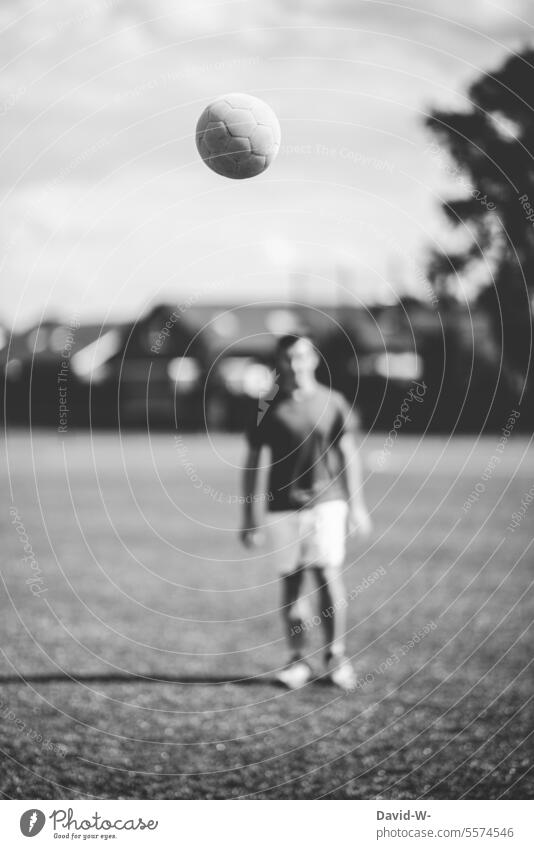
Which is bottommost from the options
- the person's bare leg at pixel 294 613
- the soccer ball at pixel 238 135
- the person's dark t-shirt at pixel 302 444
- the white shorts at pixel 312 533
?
the person's bare leg at pixel 294 613

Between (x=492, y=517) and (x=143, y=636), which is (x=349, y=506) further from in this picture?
(x=492, y=517)

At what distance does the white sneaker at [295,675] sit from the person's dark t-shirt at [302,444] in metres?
1.26

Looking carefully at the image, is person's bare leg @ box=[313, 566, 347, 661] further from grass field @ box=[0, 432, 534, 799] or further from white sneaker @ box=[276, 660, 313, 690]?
grass field @ box=[0, 432, 534, 799]

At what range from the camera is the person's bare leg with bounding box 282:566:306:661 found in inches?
273

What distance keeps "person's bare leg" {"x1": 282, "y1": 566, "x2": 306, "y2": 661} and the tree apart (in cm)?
376

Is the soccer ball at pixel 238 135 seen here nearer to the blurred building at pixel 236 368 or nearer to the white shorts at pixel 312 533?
the white shorts at pixel 312 533

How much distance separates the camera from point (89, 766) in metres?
5.20

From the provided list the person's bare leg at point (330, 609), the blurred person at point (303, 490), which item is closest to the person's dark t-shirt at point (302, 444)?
the blurred person at point (303, 490)

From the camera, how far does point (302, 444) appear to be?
6.75 metres

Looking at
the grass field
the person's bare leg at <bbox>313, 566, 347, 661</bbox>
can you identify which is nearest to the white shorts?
the person's bare leg at <bbox>313, 566, 347, 661</bbox>

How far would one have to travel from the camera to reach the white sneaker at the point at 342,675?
6641 millimetres

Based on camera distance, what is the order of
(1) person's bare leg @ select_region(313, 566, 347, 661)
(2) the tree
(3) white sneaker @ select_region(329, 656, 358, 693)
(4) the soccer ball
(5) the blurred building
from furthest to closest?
(5) the blurred building < (2) the tree < (1) person's bare leg @ select_region(313, 566, 347, 661) < (3) white sneaker @ select_region(329, 656, 358, 693) < (4) the soccer ball
